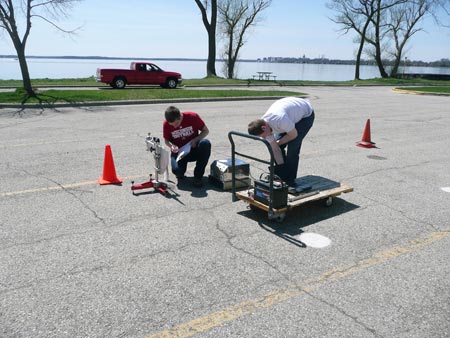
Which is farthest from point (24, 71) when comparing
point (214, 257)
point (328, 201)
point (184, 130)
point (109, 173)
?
point (214, 257)

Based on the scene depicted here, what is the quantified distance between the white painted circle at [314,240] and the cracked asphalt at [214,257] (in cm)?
2

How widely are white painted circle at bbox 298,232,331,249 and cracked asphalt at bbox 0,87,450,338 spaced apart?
21mm

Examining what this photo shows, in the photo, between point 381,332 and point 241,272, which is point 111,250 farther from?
point 381,332

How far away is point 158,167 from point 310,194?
7.25 ft

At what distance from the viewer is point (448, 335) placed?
289 centimetres

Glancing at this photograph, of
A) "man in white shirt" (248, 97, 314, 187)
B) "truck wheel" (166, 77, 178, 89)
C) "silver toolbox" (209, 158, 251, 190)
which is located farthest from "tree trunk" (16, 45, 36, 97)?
"man in white shirt" (248, 97, 314, 187)

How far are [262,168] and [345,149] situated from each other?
2749 millimetres

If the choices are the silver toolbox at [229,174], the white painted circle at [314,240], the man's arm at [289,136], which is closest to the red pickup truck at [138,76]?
the silver toolbox at [229,174]

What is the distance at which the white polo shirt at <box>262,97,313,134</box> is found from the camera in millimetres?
4922

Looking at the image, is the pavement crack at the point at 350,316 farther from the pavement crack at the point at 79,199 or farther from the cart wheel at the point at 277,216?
the pavement crack at the point at 79,199

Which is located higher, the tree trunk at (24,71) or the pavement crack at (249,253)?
the tree trunk at (24,71)

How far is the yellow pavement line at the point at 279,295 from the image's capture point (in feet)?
9.49

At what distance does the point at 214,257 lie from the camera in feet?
12.9

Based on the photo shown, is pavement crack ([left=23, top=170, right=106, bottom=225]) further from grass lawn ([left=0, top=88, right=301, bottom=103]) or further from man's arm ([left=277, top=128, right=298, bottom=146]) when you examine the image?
grass lawn ([left=0, top=88, right=301, bottom=103])
